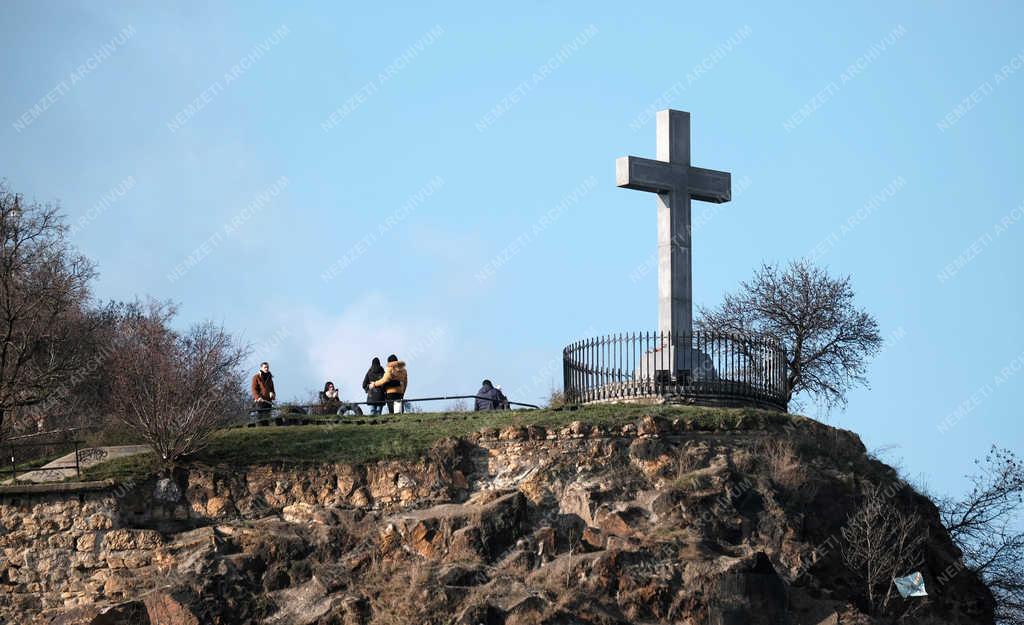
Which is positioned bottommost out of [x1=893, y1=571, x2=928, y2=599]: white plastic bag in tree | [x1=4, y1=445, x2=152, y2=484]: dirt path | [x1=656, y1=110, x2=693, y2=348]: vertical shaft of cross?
[x1=893, y1=571, x2=928, y2=599]: white plastic bag in tree

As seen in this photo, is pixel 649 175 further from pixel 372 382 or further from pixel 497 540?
pixel 497 540

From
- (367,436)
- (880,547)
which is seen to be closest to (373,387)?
(367,436)

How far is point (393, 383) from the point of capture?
113 ft

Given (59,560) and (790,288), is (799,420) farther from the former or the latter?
(59,560)

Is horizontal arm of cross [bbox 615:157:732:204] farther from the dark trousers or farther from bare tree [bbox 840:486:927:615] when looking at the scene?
bare tree [bbox 840:486:927:615]

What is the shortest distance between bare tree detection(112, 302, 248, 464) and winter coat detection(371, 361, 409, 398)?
2.92 m

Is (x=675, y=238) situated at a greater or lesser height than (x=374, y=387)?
greater

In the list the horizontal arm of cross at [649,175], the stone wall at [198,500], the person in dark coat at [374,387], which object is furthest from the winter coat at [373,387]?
the horizontal arm of cross at [649,175]

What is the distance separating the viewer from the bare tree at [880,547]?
1125 inches

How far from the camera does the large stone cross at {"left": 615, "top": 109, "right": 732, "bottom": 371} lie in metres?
34.3

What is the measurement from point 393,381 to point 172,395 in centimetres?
505

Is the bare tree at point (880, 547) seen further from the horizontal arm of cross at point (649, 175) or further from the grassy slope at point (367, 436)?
the horizontal arm of cross at point (649, 175)

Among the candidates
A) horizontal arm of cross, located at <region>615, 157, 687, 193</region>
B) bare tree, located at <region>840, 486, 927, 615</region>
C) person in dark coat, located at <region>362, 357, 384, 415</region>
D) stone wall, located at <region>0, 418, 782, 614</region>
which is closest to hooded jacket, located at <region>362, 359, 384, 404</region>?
person in dark coat, located at <region>362, 357, 384, 415</region>

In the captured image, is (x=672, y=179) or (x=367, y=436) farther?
(x=672, y=179)
